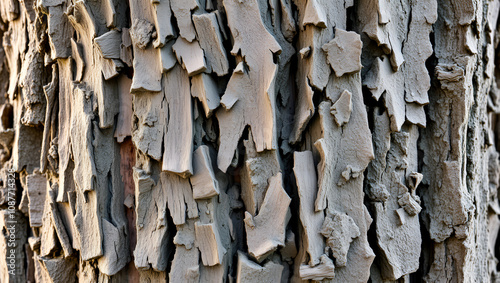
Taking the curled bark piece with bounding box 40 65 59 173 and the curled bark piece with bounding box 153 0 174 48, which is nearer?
the curled bark piece with bounding box 153 0 174 48

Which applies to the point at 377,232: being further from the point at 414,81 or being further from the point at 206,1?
the point at 206,1

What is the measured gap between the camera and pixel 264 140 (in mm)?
737

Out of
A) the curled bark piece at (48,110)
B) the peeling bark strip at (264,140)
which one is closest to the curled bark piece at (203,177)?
the peeling bark strip at (264,140)

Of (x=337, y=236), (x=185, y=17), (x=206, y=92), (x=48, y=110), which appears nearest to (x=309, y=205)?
(x=337, y=236)

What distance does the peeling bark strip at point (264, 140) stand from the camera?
74cm

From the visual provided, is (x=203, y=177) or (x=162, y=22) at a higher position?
(x=162, y=22)

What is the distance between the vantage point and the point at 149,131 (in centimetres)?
77

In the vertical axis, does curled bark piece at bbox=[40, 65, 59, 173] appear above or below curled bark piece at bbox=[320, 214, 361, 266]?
above

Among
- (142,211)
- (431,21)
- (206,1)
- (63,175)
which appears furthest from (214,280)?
(431,21)

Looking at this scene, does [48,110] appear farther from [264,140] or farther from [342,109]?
[342,109]

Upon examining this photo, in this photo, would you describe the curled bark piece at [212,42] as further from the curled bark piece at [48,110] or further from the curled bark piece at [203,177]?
the curled bark piece at [48,110]

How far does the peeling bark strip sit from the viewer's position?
2.43ft

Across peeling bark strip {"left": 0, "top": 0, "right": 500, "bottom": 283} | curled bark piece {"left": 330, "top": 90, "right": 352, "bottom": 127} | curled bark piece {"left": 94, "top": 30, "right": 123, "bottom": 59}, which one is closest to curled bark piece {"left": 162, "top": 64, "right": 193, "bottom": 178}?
peeling bark strip {"left": 0, "top": 0, "right": 500, "bottom": 283}

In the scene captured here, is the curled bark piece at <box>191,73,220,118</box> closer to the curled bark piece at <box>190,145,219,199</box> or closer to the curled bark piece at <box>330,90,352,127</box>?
the curled bark piece at <box>190,145,219,199</box>
